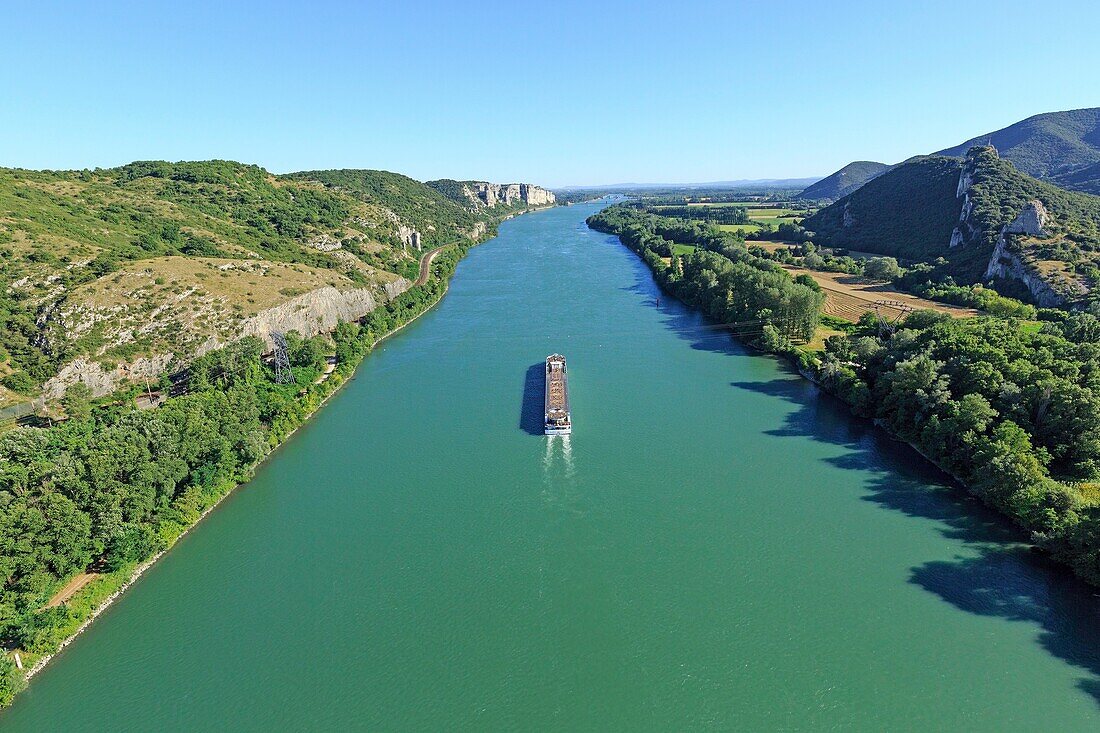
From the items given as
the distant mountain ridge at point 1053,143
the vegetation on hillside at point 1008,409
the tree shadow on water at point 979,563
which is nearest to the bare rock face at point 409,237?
the vegetation on hillside at point 1008,409

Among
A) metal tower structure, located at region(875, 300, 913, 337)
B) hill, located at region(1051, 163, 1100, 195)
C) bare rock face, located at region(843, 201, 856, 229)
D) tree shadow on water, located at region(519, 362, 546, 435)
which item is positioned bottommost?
tree shadow on water, located at region(519, 362, 546, 435)

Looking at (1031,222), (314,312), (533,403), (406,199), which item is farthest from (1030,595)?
(406,199)

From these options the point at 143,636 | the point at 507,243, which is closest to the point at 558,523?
the point at 143,636

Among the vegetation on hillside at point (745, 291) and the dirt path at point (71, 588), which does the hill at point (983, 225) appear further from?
the dirt path at point (71, 588)

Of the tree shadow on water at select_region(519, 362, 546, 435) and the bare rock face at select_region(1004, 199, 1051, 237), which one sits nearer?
the tree shadow on water at select_region(519, 362, 546, 435)

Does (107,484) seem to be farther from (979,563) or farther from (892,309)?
(892,309)

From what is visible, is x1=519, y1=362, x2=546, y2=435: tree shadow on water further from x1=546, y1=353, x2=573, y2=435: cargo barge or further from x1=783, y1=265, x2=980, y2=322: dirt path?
x1=783, y1=265, x2=980, y2=322: dirt path

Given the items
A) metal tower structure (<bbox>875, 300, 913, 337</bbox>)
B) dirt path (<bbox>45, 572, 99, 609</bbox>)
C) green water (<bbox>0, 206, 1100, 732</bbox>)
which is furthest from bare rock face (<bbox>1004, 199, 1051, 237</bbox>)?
dirt path (<bbox>45, 572, 99, 609</bbox>)
